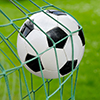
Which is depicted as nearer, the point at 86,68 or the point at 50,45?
the point at 50,45

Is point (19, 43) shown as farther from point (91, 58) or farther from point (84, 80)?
point (91, 58)

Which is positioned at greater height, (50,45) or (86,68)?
(50,45)

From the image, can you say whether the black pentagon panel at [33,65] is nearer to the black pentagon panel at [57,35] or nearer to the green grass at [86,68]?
the black pentagon panel at [57,35]

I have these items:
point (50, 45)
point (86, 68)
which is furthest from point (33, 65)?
Answer: point (86, 68)

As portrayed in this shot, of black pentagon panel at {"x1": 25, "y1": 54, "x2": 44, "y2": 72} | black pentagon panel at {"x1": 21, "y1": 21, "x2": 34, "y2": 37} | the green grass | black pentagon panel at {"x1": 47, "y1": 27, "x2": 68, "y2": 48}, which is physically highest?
black pentagon panel at {"x1": 21, "y1": 21, "x2": 34, "y2": 37}

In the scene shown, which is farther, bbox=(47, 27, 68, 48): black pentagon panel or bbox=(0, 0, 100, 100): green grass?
bbox=(0, 0, 100, 100): green grass

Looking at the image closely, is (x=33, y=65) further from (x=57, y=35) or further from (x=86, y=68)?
(x=86, y=68)

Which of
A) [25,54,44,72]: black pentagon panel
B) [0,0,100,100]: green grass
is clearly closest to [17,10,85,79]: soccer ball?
[25,54,44,72]: black pentagon panel

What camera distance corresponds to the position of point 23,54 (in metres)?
1.05

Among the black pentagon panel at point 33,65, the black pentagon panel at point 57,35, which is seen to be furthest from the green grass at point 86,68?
the black pentagon panel at point 57,35

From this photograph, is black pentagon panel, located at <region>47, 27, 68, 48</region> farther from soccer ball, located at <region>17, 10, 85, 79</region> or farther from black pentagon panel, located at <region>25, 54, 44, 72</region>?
black pentagon panel, located at <region>25, 54, 44, 72</region>

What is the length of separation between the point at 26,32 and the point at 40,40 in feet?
0.34

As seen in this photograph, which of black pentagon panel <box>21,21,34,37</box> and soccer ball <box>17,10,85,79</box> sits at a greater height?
black pentagon panel <box>21,21,34,37</box>

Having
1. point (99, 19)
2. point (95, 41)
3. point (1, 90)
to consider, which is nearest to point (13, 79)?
point (1, 90)
